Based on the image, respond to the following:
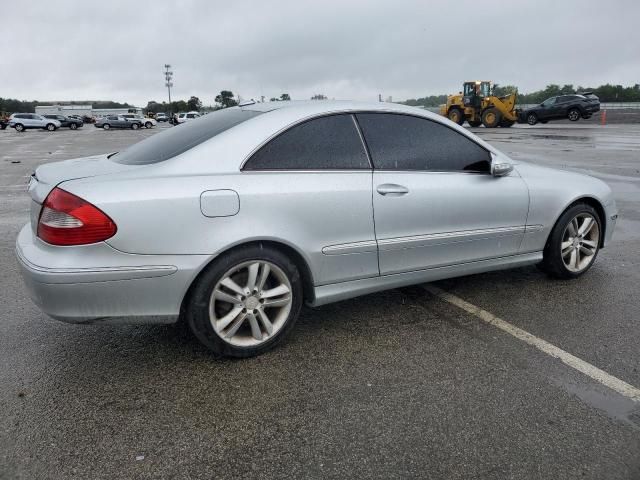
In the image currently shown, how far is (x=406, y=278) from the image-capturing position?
3.52 metres

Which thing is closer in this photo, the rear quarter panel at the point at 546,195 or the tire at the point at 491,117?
the rear quarter panel at the point at 546,195

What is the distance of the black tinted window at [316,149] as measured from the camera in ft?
10.1

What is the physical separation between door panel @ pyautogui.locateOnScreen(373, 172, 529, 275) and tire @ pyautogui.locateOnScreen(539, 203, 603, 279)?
44 centimetres

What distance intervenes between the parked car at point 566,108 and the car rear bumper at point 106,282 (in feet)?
106

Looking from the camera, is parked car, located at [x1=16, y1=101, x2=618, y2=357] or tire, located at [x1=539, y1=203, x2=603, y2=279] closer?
parked car, located at [x1=16, y1=101, x2=618, y2=357]

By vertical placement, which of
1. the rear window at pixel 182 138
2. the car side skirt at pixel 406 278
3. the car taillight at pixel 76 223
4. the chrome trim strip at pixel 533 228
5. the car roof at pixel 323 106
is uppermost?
the car roof at pixel 323 106

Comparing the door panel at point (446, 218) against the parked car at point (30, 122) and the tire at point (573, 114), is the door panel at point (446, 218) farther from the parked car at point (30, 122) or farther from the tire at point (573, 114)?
the parked car at point (30, 122)

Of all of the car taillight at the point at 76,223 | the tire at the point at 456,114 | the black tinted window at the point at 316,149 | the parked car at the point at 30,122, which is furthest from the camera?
the parked car at the point at 30,122

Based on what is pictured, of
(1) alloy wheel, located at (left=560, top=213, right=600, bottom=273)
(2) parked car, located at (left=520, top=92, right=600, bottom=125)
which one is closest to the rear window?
(1) alloy wheel, located at (left=560, top=213, right=600, bottom=273)

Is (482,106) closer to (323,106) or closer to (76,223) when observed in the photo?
(323,106)

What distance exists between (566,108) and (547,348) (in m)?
31.4

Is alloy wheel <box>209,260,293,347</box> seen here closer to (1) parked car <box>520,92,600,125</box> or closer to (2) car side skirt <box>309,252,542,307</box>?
(2) car side skirt <box>309,252,542,307</box>

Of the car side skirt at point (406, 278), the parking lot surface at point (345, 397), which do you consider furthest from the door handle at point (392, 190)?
the parking lot surface at point (345, 397)

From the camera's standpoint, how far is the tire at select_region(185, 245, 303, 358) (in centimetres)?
287
